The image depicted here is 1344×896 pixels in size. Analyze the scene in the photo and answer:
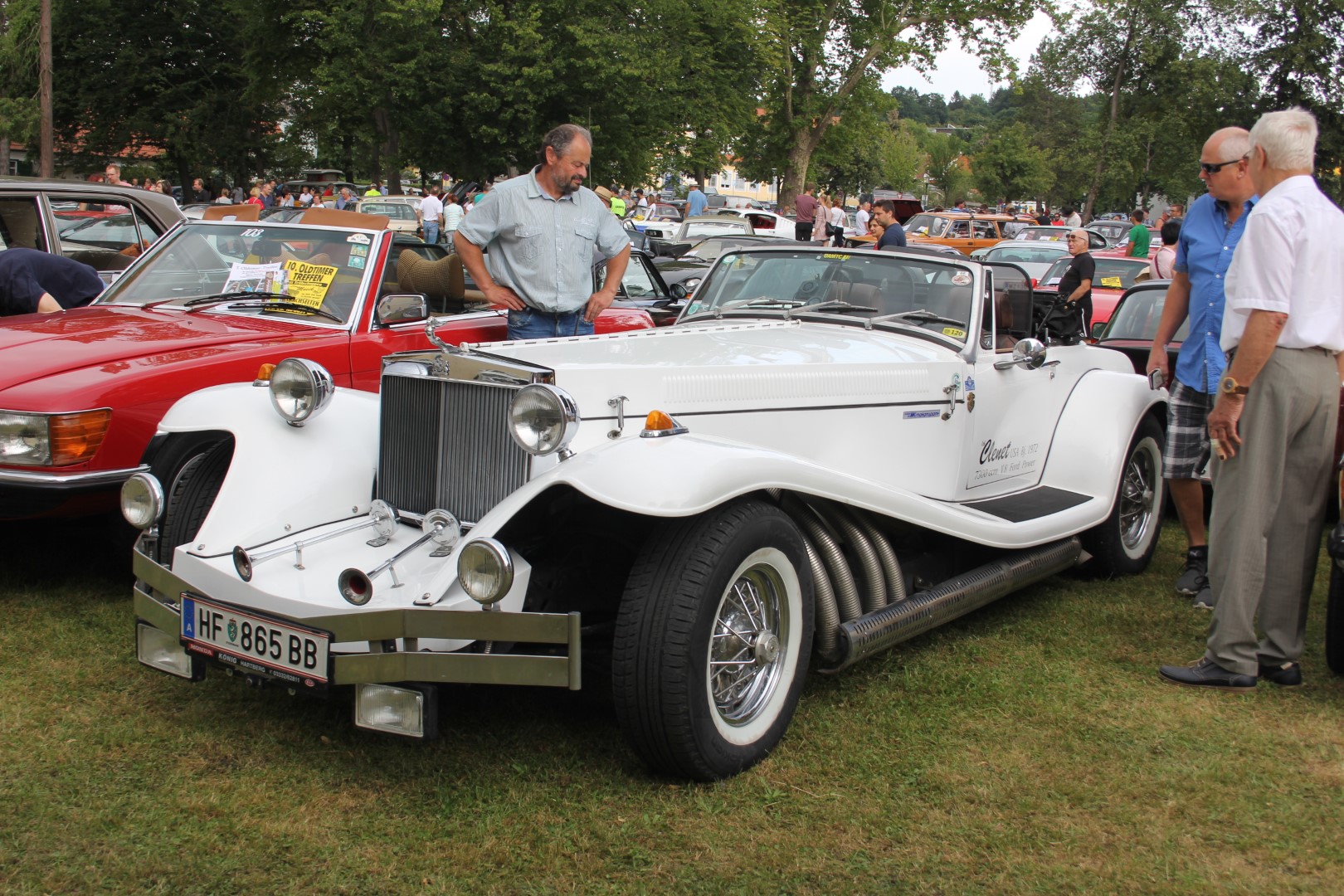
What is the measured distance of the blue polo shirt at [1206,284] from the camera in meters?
4.98

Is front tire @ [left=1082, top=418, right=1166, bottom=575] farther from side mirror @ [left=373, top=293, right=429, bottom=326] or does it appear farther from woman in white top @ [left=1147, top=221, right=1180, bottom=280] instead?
woman in white top @ [left=1147, top=221, right=1180, bottom=280]

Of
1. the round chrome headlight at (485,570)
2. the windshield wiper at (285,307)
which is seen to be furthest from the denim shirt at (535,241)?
the round chrome headlight at (485,570)

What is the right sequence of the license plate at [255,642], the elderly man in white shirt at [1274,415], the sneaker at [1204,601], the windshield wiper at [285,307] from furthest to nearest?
the windshield wiper at [285,307] → the sneaker at [1204,601] → the elderly man in white shirt at [1274,415] → the license plate at [255,642]

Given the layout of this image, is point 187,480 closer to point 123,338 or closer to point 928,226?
point 123,338

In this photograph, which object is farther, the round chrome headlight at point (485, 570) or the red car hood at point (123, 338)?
the red car hood at point (123, 338)

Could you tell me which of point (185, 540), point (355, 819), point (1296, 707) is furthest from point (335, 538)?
point (1296, 707)

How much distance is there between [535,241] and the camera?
557cm

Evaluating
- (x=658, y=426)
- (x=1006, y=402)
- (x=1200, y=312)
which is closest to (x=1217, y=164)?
(x=1200, y=312)

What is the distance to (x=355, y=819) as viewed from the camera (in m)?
3.19

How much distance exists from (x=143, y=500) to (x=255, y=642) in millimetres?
873

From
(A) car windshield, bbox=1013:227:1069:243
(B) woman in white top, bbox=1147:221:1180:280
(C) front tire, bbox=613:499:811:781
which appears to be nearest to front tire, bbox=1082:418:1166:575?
(C) front tire, bbox=613:499:811:781

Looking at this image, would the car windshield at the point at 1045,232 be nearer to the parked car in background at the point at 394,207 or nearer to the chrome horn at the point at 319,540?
the parked car in background at the point at 394,207

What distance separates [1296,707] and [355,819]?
3319 millimetres

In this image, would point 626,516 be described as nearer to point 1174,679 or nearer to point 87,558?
point 1174,679
